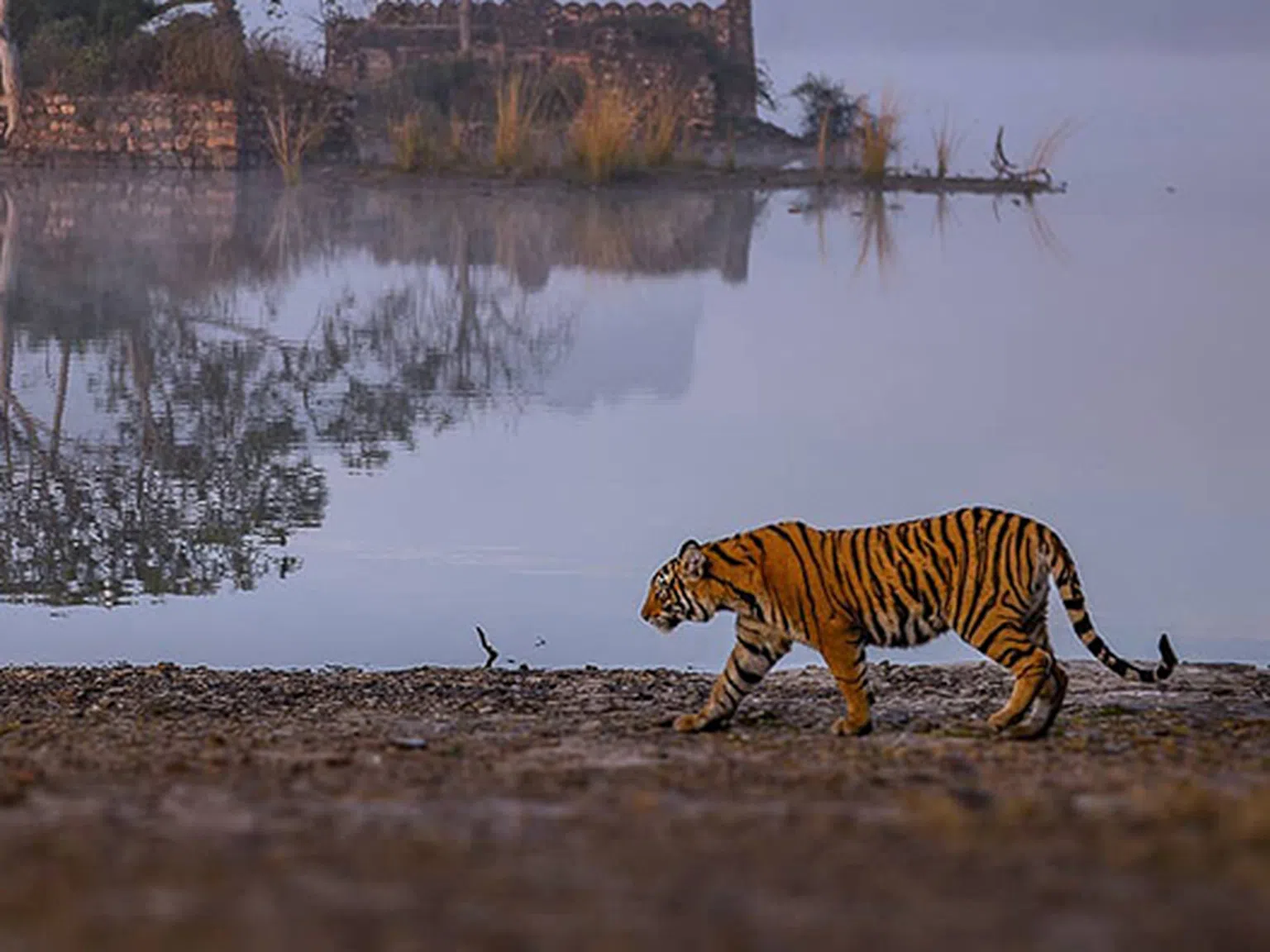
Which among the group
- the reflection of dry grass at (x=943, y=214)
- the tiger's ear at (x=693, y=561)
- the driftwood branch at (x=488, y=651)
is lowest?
the driftwood branch at (x=488, y=651)

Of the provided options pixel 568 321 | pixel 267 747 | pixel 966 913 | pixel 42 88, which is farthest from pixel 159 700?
pixel 42 88

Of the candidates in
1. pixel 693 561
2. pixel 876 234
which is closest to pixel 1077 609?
pixel 693 561

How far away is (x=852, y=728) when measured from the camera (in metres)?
8.16

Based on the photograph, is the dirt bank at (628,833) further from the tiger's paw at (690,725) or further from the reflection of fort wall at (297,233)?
the reflection of fort wall at (297,233)

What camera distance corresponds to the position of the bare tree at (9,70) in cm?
4331

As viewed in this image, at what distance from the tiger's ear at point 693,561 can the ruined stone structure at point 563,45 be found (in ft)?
148

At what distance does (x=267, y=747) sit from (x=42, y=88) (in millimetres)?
38701

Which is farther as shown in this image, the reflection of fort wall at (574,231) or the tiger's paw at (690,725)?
the reflection of fort wall at (574,231)

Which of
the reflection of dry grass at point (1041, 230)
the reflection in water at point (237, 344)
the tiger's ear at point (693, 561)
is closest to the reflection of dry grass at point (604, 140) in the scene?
the reflection in water at point (237, 344)

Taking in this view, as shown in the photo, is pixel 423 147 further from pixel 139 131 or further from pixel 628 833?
pixel 628 833

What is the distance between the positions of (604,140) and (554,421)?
82.6ft

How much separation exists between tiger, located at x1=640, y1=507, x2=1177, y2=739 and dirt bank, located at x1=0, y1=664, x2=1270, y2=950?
0.19m

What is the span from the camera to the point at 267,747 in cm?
725

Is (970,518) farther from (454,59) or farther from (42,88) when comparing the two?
(454,59)
